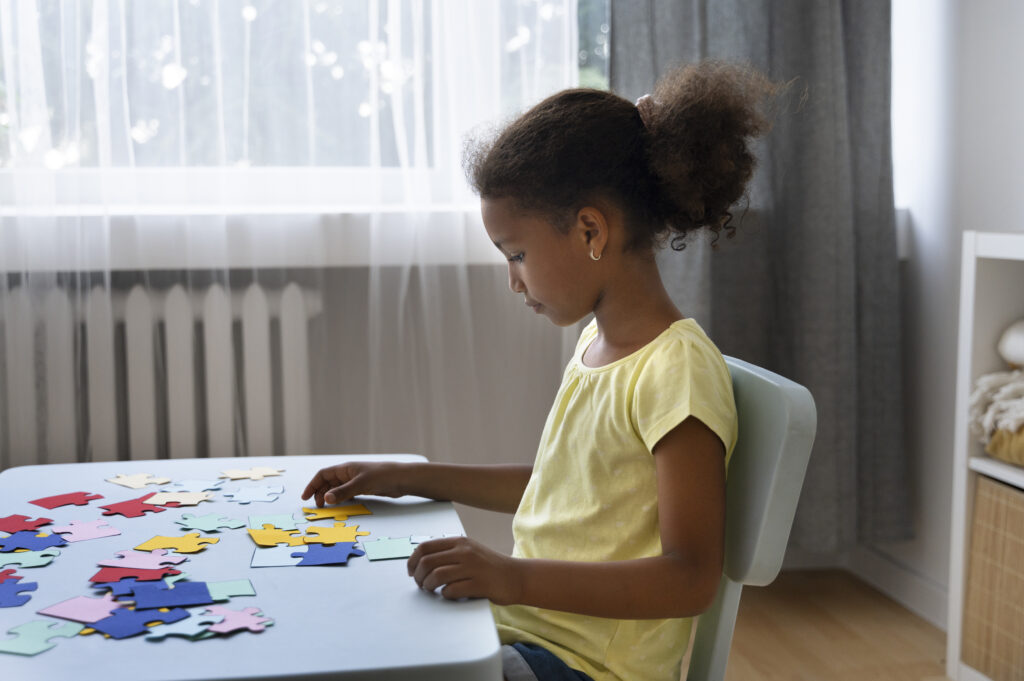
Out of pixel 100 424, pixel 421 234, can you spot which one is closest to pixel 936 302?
pixel 421 234

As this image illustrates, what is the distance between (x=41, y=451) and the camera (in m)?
2.07

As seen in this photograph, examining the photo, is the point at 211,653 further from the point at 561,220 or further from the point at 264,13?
the point at 264,13

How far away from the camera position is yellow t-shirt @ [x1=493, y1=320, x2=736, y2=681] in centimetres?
98

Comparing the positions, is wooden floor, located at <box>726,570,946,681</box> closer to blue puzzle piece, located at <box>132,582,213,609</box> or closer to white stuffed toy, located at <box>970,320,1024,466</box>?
white stuffed toy, located at <box>970,320,1024,466</box>

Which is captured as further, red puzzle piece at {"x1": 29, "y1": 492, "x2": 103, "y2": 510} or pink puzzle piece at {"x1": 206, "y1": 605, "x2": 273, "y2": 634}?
red puzzle piece at {"x1": 29, "y1": 492, "x2": 103, "y2": 510}

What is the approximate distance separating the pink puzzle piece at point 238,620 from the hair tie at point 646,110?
26.1 inches

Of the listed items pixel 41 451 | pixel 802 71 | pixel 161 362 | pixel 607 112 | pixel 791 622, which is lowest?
pixel 791 622

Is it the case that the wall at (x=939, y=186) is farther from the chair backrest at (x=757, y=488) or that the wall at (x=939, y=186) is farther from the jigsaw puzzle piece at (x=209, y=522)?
the jigsaw puzzle piece at (x=209, y=522)

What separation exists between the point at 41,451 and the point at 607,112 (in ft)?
4.97

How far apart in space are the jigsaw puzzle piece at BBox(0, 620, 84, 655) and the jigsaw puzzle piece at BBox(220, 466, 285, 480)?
0.43 m

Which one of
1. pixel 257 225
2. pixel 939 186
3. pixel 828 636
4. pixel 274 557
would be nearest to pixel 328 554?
pixel 274 557

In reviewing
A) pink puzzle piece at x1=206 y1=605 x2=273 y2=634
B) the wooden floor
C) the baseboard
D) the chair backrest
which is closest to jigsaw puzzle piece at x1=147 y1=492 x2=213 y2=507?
pink puzzle piece at x1=206 y1=605 x2=273 y2=634

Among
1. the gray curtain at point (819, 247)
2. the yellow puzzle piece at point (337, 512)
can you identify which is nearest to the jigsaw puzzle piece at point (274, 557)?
the yellow puzzle piece at point (337, 512)

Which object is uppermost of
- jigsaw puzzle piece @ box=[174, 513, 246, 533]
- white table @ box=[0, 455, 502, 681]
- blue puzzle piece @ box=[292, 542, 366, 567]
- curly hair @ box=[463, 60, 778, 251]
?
curly hair @ box=[463, 60, 778, 251]
